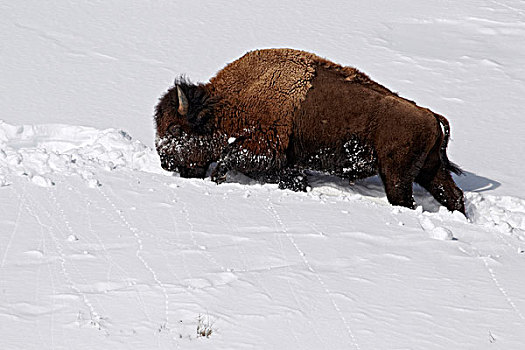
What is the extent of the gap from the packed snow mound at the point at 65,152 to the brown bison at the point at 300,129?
2.13ft

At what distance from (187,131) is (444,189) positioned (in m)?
2.70

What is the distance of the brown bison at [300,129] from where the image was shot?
684 centimetres

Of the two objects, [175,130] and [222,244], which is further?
[175,130]

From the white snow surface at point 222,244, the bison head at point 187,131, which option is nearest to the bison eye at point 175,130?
the bison head at point 187,131

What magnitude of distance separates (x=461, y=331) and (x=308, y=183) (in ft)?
11.1

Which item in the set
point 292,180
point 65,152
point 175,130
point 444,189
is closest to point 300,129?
point 292,180

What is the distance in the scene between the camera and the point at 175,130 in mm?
7148

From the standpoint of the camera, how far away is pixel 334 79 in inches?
278

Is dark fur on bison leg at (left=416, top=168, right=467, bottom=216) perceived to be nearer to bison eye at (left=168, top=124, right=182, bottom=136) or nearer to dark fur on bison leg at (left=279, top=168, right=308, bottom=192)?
dark fur on bison leg at (left=279, top=168, right=308, bottom=192)

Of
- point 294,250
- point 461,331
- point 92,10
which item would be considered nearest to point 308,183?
point 294,250

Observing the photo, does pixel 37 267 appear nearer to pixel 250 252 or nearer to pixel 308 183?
pixel 250 252

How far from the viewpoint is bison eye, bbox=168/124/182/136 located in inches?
281

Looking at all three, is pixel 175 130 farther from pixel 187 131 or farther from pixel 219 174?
pixel 219 174

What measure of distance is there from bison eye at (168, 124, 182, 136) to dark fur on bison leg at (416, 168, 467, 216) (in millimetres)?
2520
